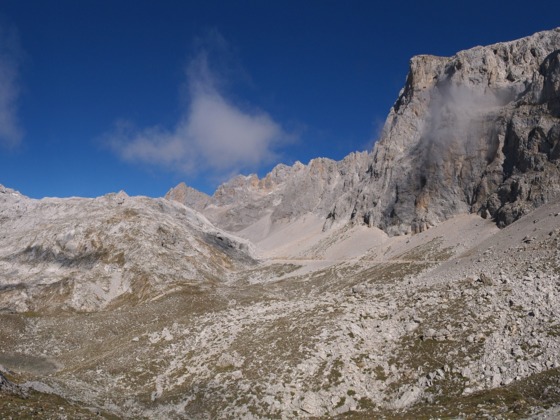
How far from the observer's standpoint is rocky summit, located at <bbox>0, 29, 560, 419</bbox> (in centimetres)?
3125

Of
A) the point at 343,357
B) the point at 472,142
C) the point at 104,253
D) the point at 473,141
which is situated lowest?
the point at 343,357

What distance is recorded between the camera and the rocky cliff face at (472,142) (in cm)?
10425

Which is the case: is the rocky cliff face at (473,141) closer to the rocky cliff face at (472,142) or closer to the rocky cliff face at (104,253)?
the rocky cliff face at (472,142)

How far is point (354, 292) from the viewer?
58906mm

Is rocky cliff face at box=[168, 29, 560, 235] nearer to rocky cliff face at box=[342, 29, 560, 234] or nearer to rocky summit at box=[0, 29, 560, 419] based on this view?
rocky cliff face at box=[342, 29, 560, 234]

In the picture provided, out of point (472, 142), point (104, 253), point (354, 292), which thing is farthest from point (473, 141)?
point (104, 253)

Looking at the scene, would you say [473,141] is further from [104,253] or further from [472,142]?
[104,253]

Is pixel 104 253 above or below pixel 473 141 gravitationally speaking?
below

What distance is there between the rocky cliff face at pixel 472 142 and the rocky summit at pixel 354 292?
1.84 feet

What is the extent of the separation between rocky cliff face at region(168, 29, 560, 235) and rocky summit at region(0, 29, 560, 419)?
0.56m

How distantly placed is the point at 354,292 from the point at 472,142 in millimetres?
96835

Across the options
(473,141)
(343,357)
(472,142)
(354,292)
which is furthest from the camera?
(472,142)

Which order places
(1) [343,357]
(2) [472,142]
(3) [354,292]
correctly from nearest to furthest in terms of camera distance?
(1) [343,357] → (3) [354,292] → (2) [472,142]

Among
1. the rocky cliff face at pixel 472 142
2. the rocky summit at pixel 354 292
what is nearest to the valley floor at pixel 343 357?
the rocky summit at pixel 354 292
